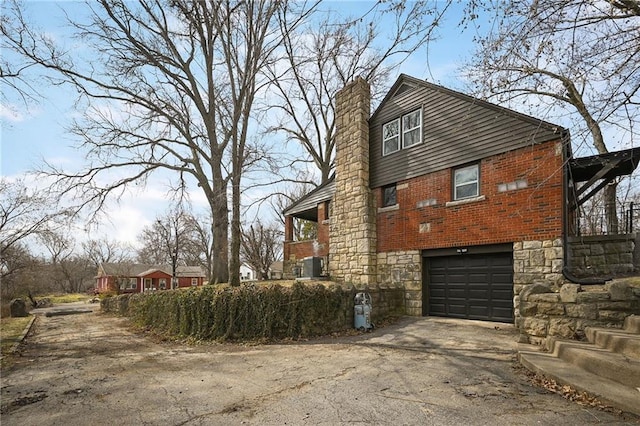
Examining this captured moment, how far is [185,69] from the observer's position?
16781 mm

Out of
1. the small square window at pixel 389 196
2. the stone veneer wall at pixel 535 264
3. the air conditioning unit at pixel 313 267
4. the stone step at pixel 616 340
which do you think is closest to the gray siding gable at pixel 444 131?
the small square window at pixel 389 196

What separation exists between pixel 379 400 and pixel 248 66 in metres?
11.0

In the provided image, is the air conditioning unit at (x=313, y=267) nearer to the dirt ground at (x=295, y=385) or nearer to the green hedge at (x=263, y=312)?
the green hedge at (x=263, y=312)

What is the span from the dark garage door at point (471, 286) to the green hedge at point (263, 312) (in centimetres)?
324

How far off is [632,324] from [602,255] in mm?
4268

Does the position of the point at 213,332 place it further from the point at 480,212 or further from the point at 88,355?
the point at 480,212

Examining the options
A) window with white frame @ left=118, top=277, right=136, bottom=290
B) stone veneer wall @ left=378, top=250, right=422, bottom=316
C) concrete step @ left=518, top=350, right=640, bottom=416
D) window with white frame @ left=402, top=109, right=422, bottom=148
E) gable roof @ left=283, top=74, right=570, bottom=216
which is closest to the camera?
concrete step @ left=518, top=350, right=640, bottom=416

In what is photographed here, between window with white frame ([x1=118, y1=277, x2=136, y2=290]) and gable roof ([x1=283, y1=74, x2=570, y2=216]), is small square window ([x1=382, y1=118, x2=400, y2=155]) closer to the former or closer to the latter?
gable roof ([x1=283, y1=74, x2=570, y2=216])

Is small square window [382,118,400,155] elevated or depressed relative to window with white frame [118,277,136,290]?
elevated

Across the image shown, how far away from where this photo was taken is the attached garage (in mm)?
9742

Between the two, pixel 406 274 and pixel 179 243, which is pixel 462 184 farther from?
pixel 179 243

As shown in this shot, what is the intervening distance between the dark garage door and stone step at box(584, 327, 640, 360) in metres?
4.05

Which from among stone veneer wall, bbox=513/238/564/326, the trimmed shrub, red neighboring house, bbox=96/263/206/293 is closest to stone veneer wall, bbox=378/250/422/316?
the trimmed shrub

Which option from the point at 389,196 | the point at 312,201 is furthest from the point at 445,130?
the point at 312,201
